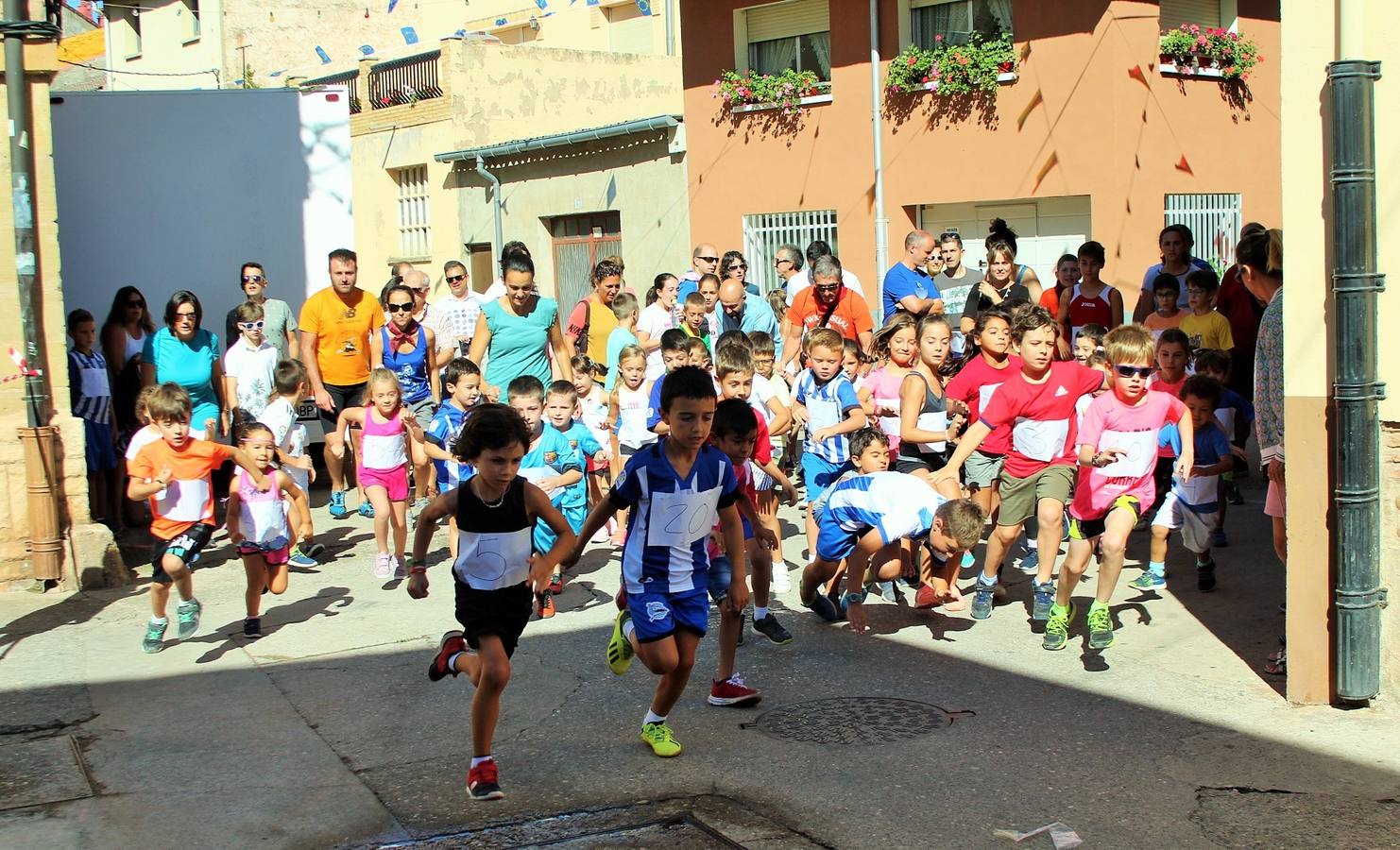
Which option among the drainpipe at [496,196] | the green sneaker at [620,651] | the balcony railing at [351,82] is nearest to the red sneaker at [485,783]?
the green sneaker at [620,651]

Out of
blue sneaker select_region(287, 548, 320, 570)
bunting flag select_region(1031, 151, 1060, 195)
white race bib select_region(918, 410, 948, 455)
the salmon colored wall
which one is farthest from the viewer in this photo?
bunting flag select_region(1031, 151, 1060, 195)

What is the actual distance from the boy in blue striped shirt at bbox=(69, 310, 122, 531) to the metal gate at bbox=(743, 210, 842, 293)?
470 inches

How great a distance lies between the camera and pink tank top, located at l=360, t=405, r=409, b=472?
365 inches

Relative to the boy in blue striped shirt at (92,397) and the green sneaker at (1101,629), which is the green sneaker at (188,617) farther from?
the green sneaker at (1101,629)

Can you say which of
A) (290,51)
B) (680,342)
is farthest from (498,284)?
(290,51)

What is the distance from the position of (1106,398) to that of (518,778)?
3508mm

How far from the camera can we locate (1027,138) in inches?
733

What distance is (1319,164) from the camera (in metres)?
5.84

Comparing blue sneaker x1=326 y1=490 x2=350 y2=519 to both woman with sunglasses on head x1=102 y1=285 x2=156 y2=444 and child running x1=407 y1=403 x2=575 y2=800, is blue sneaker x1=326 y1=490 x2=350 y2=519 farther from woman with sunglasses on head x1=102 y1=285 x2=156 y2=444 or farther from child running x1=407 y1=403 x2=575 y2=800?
child running x1=407 y1=403 x2=575 y2=800

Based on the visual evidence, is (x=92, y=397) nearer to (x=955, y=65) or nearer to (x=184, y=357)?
(x=184, y=357)

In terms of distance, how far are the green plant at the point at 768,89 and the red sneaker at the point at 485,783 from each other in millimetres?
16972

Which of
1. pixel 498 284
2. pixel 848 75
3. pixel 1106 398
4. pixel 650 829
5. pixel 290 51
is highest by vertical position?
pixel 290 51

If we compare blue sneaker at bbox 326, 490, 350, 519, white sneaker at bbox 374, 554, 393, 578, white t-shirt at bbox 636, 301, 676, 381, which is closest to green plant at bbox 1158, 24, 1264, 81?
white t-shirt at bbox 636, 301, 676, 381

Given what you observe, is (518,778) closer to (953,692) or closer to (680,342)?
(953,692)
